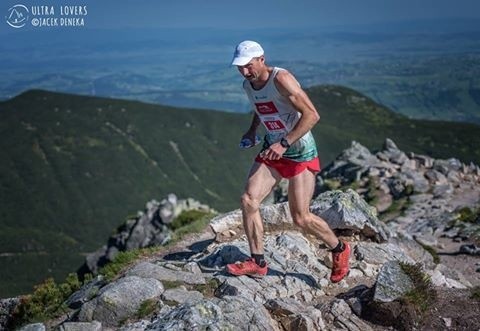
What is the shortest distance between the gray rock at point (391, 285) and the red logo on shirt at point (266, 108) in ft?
12.9

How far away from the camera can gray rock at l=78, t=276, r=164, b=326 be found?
38.5ft

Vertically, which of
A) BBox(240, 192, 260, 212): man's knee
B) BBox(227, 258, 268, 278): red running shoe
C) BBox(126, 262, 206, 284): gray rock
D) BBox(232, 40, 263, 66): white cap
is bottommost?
BBox(126, 262, 206, 284): gray rock

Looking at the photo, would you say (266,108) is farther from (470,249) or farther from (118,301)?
(470,249)

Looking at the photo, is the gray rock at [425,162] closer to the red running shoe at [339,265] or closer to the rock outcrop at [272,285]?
the rock outcrop at [272,285]

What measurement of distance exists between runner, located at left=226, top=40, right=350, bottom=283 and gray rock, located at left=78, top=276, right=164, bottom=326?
1.93 metres

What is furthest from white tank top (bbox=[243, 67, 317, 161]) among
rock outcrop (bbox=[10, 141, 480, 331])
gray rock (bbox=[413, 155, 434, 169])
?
gray rock (bbox=[413, 155, 434, 169])

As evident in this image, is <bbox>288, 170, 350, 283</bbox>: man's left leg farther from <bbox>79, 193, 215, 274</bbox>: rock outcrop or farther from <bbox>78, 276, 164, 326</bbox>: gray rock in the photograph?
<bbox>79, 193, 215, 274</bbox>: rock outcrop

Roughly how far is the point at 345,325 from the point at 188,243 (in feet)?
31.0

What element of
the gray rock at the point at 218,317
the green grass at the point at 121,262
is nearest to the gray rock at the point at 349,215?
the green grass at the point at 121,262

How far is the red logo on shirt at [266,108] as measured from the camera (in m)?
11.7

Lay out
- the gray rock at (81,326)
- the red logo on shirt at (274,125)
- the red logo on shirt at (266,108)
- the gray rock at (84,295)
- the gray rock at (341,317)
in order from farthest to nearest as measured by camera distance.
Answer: the gray rock at (84,295) < the red logo on shirt at (274,125) < the red logo on shirt at (266,108) < the gray rock at (341,317) < the gray rock at (81,326)

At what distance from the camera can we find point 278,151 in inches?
448

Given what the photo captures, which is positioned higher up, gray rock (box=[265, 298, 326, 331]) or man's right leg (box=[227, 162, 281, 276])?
man's right leg (box=[227, 162, 281, 276])

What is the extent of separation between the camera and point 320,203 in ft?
61.7
